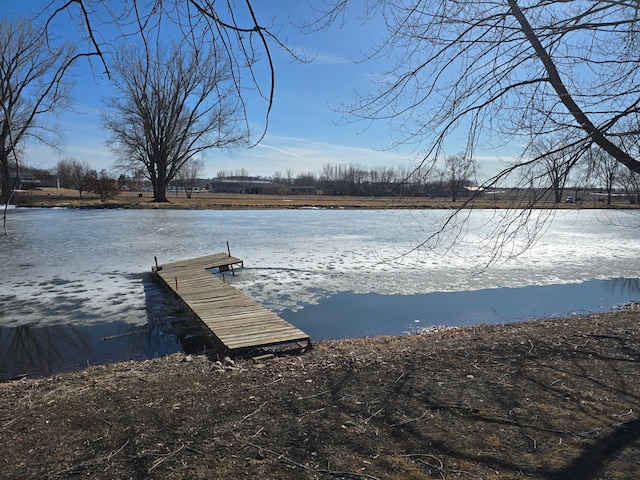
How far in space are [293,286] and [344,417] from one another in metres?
7.75

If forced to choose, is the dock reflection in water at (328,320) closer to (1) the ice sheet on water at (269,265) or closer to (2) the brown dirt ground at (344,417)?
(1) the ice sheet on water at (269,265)

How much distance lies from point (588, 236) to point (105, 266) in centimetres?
2369

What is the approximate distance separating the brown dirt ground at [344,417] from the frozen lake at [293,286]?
1.50m

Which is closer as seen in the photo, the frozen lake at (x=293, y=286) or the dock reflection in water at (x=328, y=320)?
the dock reflection in water at (x=328, y=320)

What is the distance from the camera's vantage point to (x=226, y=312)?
8438 millimetres

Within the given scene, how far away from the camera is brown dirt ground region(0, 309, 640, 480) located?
315 cm

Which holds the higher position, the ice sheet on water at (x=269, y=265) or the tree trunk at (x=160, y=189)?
the tree trunk at (x=160, y=189)

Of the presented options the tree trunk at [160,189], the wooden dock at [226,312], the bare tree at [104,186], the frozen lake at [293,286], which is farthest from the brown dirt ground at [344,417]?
the bare tree at [104,186]

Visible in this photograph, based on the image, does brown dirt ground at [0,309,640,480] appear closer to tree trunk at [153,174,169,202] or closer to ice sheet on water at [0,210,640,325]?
ice sheet on water at [0,210,640,325]

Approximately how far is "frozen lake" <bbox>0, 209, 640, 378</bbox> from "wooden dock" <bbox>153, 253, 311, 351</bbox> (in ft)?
1.69

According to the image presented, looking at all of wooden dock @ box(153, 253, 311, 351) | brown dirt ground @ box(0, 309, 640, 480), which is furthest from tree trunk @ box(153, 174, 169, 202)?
brown dirt ground @ box(0, 309, 640, 480)

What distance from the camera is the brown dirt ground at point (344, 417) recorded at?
3.15 m

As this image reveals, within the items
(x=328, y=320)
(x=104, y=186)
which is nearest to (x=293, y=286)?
(x=328, y=320)

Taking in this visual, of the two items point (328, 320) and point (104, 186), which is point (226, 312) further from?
point (104, 186)
